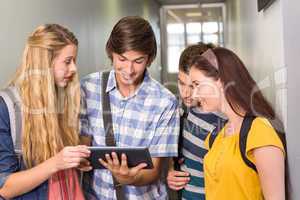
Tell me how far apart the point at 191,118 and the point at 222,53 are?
363 mm

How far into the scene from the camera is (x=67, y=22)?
260 centimetres

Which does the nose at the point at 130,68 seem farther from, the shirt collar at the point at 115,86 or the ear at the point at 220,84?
the ear at the point at 220,84

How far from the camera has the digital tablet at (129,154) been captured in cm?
118

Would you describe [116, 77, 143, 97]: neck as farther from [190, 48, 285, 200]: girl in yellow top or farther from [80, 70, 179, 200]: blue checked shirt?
[190, 48, 285, 200]: girl in yellow top

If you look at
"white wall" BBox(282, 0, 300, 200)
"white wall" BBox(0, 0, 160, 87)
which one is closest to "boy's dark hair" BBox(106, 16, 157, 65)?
"white wall" BBox(282, 0, 300, 200)

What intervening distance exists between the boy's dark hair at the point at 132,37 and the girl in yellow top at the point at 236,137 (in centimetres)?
20

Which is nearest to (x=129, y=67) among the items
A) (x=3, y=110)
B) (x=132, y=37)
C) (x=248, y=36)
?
(x=132, y=37)

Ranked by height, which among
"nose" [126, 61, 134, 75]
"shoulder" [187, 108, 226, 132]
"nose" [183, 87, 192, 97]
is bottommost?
"shoulder" [187, 108, 226, 132]

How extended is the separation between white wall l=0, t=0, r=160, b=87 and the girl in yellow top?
0.89 m

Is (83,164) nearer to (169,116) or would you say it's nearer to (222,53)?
(169,116)

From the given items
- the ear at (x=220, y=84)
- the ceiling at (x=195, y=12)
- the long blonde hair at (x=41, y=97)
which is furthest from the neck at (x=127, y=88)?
the ceiling at (x=195, y=12)

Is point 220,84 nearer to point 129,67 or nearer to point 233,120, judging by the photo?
point 233,120

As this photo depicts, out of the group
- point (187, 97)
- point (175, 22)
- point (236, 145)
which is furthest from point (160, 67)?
point (236, 145)

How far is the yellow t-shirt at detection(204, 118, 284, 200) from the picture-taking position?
1.03m
